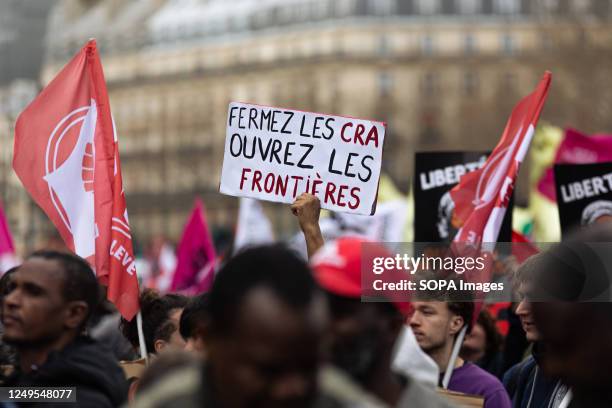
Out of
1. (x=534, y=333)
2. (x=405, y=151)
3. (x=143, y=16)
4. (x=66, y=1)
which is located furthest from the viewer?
(x=66, y=1)

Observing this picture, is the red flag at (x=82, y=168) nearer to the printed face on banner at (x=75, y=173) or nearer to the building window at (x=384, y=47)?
the printed face on banner at (x=75, y=173)

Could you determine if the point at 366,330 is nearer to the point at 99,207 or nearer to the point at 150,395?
the point at 150,395

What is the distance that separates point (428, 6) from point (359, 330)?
364 ft

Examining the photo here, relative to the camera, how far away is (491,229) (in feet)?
33.9

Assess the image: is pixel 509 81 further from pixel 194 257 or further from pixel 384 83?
pixel 194 257

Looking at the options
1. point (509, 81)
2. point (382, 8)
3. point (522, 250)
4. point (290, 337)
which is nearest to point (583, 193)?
point (522, 250)

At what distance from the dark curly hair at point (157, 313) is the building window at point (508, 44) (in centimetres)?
10285

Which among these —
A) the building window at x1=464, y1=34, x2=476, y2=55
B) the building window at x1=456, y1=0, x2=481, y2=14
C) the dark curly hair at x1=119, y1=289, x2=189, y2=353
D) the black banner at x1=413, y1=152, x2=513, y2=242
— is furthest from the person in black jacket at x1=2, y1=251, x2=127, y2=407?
the building window at x1=456, y1=0, x2=481, y2=14

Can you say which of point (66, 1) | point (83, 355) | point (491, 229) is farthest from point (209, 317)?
point (66, 1)

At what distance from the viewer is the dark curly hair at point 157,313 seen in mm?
9078

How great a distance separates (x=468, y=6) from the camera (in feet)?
377

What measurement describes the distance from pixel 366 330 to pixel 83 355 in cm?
112

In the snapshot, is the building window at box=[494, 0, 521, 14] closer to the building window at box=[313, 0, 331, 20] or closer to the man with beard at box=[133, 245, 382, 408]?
the building window at box=[313, 0, 331, 20]

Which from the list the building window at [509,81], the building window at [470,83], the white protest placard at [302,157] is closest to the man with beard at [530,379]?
the white protest placard at [302,157]
